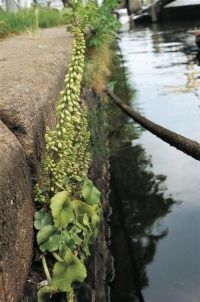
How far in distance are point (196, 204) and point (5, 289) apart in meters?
4.12

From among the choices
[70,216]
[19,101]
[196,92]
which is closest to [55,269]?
[70,216]

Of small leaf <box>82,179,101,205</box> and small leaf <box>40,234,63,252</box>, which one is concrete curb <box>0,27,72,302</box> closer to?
small leaf <box>40,234,63,252</box>

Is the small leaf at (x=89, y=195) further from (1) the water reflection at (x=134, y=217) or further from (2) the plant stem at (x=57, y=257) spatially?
(1) the water reflection at (x=134, y=217)

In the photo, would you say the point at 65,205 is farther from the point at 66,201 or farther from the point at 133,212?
the point at 133,212

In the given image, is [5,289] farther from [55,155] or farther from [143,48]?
[143,48]

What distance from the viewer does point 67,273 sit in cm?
223

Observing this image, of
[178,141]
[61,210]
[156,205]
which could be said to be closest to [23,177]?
[61,210]

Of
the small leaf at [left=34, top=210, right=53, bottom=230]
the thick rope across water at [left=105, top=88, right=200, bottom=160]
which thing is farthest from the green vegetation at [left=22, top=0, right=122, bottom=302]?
the thick rope across water at [left=105, top=88, right=200, bottom=160]

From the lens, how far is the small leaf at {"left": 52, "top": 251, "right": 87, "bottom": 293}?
2215 mm

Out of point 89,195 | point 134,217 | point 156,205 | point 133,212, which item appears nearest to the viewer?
point 89,195

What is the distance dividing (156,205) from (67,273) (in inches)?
150

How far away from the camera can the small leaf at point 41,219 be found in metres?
2.32

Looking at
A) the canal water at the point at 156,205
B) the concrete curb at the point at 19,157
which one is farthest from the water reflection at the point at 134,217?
the concrete curb at the point at 19,157

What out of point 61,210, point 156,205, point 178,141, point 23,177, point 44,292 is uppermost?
point 23,177
